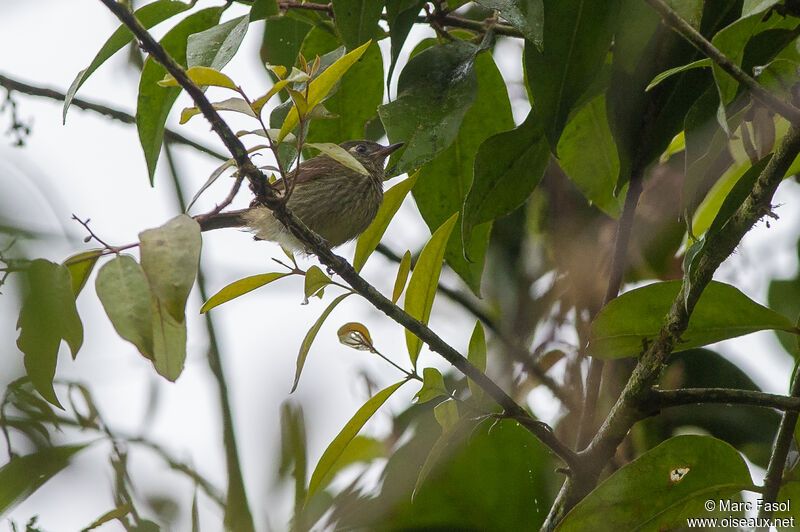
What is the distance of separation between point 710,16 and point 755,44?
17 cm

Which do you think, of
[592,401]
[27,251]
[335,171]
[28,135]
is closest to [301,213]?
[335,171]

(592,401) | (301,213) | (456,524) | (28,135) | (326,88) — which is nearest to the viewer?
(326,88)

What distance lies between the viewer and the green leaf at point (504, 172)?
7.14 ft

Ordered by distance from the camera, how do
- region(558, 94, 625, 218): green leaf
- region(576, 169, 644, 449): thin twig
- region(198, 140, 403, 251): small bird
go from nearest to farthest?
region(576, 169, 644, 449): thin twig < region(558, 94, 625, 218): green leaf < region(198, 140, 403, 251): small bird

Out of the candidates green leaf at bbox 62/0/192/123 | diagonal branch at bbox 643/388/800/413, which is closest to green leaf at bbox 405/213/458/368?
diagonal branch at bbox 643/388/800/413

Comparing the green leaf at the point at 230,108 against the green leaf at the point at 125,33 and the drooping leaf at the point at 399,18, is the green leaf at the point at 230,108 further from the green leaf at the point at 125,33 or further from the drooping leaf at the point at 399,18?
the drooping leaf at the point at 399,18

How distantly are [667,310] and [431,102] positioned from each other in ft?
2.56

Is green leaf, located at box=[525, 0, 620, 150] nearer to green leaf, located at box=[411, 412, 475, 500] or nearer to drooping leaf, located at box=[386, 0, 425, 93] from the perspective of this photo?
drooping leaf, located at box=[386, 0, 425, 93]

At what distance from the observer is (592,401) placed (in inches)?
94.0

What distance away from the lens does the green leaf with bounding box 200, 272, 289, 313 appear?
201 centimetres

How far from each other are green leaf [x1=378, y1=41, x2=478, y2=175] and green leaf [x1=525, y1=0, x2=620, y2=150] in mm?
182

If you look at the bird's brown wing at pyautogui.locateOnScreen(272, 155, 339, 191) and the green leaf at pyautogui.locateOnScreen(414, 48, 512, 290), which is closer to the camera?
the green leaf at pyautogui.locateOnScreen(414, 48, 512, 290)

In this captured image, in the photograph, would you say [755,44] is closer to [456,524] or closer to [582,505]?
[582,505]

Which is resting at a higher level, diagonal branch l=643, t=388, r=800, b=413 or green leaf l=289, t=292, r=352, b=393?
green leaf l=289, t=292, r=352, b=393
